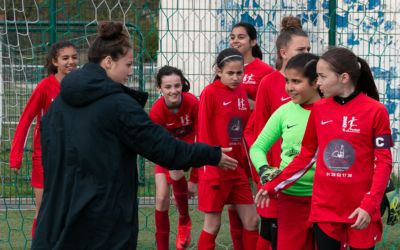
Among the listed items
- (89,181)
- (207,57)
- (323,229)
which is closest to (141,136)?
(89,181)

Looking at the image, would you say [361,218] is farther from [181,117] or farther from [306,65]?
[181,117]

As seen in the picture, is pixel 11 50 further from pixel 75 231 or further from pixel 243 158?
pixel 75 231

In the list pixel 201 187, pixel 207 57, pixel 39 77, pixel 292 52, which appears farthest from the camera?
pixel 39 77

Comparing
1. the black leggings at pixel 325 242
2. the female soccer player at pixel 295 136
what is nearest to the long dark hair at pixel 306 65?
the female soccer player at pixel 295 136

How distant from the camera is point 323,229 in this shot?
4766mm

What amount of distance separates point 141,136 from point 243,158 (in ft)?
7.79

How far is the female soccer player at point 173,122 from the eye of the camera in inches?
265

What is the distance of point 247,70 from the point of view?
6.71 metres

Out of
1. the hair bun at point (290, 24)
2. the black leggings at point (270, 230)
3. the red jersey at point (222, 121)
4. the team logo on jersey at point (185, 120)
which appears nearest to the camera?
the black leggings at point (270, 230)

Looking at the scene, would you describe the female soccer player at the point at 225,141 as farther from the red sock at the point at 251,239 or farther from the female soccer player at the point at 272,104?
the female soccer player at the point at 272,104

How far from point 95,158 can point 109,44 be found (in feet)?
1.71

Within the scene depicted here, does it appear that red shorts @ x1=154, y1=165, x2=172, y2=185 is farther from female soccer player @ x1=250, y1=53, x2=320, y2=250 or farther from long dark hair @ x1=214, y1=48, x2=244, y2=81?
female soccer player @ x1=250, y1=53, x2=320, y2=250

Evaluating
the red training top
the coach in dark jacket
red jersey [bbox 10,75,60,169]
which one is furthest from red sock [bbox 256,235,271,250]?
the coach in dark jacket

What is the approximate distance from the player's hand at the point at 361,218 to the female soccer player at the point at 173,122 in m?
→ 2.44
